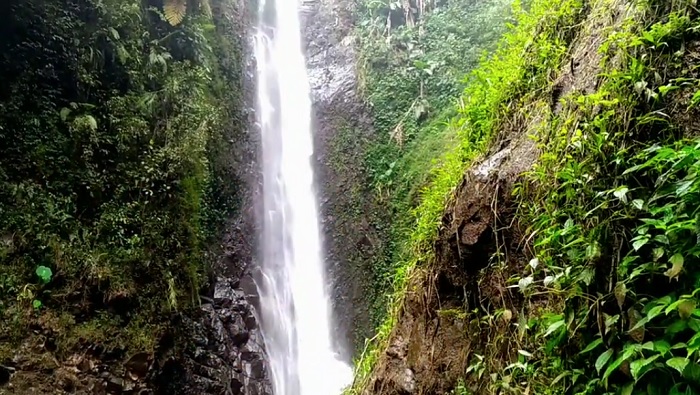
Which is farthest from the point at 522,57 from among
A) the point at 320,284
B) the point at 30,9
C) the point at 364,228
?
the point at 320,284

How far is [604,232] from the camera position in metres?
1.94

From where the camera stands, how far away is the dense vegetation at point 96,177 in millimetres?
5754

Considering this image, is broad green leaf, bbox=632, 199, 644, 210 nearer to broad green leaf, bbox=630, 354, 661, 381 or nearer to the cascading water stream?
broad green leaf, bbox=630, 354, 661, 381

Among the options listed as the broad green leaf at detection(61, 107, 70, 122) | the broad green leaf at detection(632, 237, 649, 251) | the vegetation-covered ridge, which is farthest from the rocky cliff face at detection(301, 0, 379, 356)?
the broad green leaf at detection(632, 237, 649, 251)

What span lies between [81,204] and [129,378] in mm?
2278

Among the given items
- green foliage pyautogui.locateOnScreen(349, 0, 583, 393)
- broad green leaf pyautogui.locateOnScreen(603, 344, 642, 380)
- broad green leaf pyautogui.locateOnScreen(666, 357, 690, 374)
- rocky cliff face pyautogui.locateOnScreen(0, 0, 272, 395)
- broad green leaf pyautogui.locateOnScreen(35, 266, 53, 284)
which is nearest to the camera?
broad green leaf pyautogui.locateOnScreen(666, 357, 690, 374)

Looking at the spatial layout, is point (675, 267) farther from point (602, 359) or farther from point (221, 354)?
point (221, 354)

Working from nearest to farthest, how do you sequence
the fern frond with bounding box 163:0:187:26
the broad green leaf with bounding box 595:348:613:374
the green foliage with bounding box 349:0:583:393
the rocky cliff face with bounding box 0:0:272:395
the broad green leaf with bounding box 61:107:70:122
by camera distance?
the broad green leaf with bounding box 595:348:613:374, the green foliage with bounding box 349:0:583:393, the rocky cliff face with bounding box 0:0:272:395, the broad green leaf with bounding box 61:107:70:122, the fern frond with bounding box 163:0:187:26

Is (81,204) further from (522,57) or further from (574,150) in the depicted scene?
(574,150)

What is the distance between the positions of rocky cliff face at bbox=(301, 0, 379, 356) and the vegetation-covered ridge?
6982 mm

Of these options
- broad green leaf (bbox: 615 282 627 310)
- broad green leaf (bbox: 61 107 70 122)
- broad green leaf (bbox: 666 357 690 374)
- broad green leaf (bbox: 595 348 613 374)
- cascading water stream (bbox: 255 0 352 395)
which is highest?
broad green leaf (bbox: 61 107 70 122)

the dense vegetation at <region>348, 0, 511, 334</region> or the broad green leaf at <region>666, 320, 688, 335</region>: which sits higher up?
the broad green leaf at <region>666, 320, 688, 335</region>

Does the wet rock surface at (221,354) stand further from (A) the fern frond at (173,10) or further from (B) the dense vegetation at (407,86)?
(A) the fern frond at (173,10)

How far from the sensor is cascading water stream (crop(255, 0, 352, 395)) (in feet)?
30.2
